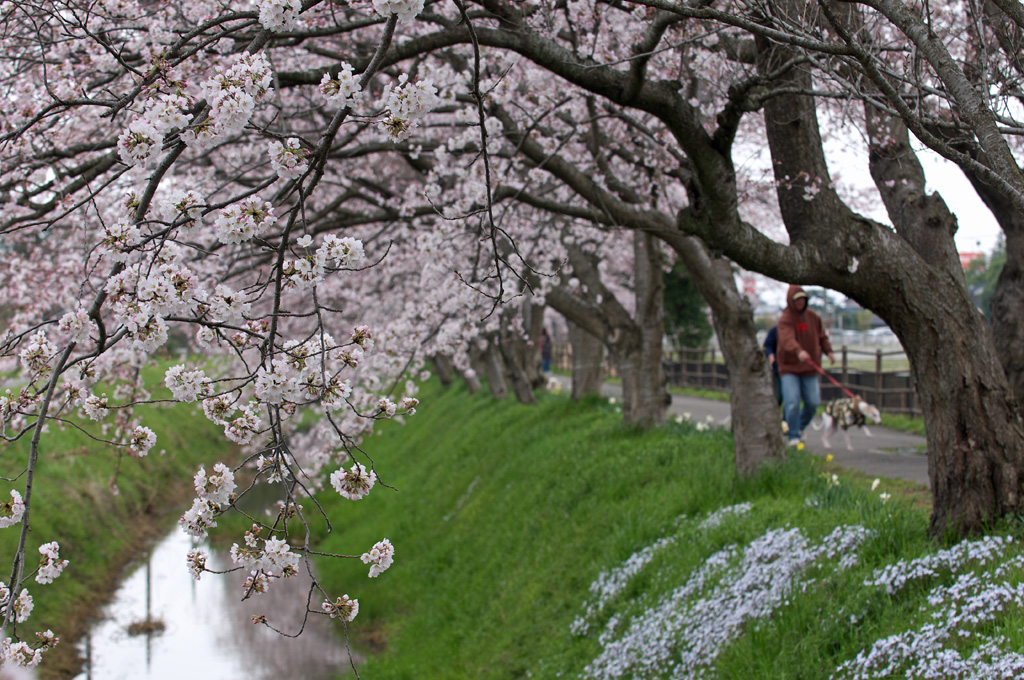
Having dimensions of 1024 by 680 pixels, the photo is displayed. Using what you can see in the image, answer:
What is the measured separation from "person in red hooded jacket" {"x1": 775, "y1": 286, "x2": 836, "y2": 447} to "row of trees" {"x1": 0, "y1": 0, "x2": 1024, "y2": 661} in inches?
54.6

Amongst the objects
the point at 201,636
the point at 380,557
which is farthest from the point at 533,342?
the point at 380,557

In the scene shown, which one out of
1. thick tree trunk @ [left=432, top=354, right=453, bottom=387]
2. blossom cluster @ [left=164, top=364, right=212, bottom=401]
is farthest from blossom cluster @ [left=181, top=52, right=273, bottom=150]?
thick tree trunk @ [left=432, top=354, right=453, bottom=387]

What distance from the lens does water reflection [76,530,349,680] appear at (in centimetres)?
963

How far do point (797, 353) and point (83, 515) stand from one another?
1040cm

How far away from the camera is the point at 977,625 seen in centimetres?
355

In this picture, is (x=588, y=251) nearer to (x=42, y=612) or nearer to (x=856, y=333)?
(x=42, y=612)

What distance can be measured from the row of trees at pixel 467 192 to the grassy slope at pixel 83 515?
10.00ft

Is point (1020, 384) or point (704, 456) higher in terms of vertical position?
point (1020, 384)

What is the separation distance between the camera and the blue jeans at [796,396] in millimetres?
8781

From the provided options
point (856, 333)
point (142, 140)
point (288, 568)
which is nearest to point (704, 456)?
point (288, 568)

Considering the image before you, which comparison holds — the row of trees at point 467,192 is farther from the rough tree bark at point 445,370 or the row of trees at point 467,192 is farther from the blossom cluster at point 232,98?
the rough tree bark at point 445,370

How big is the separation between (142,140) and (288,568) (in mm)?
1362

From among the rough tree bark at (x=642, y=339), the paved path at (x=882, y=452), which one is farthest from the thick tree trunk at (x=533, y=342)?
the rough tree bark at (x=642, y=339)

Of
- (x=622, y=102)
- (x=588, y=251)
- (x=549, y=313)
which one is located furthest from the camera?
(x=549, y=313)
